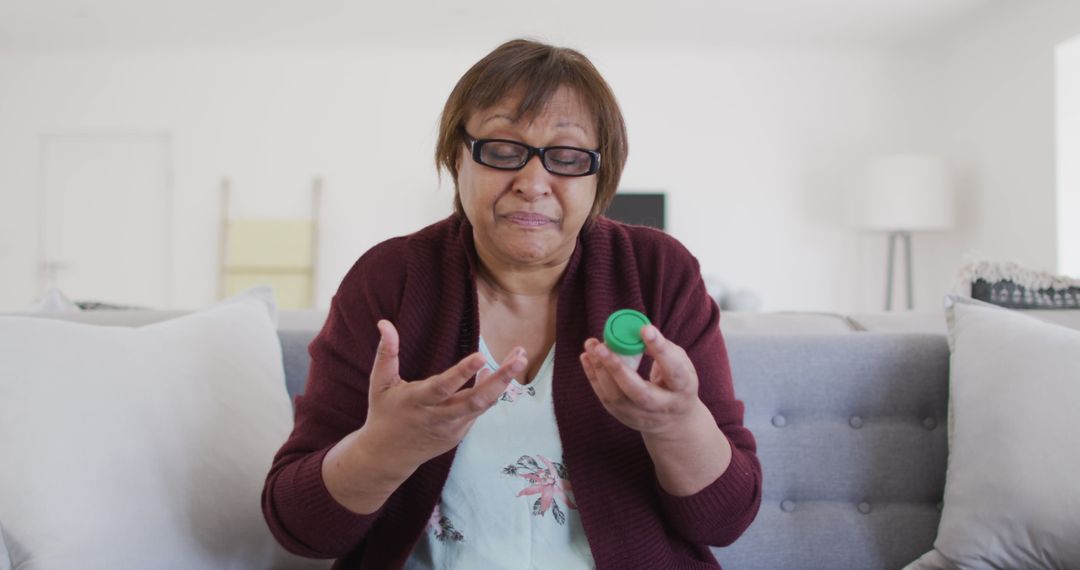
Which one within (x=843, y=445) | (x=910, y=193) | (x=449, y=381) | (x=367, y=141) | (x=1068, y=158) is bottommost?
(x=843, y=445)

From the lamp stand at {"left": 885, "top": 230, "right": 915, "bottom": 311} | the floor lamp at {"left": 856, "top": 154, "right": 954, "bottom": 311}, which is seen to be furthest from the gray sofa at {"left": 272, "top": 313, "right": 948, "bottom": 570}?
the lamp stand at {"left": 885, "top": 230, "right": 915, "bottom": 311}

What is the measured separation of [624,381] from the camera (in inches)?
30.8

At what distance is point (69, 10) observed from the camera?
536 cm

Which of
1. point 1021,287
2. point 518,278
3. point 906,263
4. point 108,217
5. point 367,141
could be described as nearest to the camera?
point 518,278

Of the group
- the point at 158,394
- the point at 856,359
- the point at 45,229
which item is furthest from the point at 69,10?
the point at 856,359

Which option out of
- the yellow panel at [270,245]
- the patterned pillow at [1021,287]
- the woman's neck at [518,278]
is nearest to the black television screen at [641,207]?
the yellow panel at [270,245]

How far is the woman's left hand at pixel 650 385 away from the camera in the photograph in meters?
0.78

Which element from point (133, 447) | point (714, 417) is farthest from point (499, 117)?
point (133, 447)

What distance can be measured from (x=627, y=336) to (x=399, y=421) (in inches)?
9.8

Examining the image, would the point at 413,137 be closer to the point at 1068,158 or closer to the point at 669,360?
the point at 1068,158

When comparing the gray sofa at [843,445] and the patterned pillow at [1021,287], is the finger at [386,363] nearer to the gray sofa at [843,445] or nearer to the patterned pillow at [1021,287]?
the gray sofa at [843,445]

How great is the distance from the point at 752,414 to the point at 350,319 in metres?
0.73

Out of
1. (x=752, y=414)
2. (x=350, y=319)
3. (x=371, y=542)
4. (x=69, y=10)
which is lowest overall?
(x=371, y=542)

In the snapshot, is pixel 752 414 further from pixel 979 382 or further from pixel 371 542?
pixel 371 542
